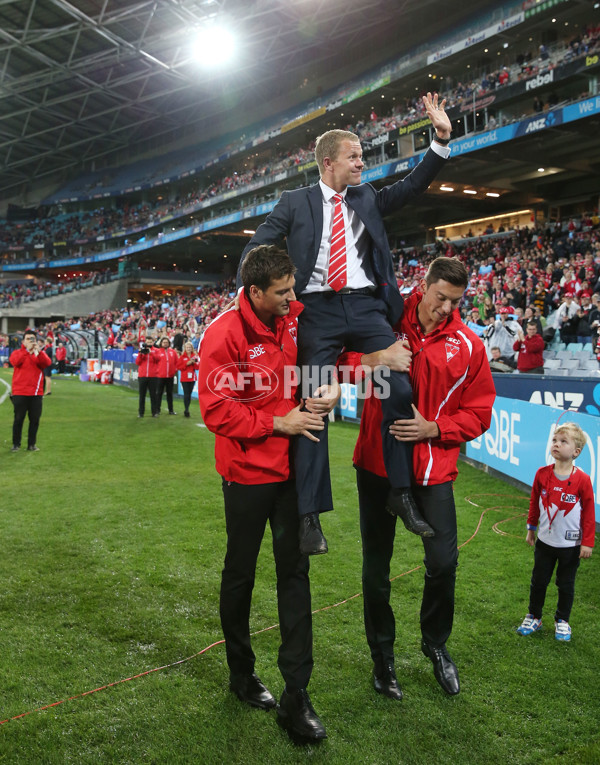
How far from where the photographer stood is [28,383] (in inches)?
414

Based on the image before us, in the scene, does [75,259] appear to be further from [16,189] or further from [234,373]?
[234,373]

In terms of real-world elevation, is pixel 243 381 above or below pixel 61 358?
above

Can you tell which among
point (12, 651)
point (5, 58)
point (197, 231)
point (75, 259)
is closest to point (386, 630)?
point (12, 651)

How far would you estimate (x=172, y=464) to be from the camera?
9.68m

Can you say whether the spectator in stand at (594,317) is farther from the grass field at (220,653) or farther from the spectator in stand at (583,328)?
the grass field at (220,653)

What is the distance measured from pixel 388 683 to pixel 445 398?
1567 millimetres

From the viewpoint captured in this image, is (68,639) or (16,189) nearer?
(68,639)

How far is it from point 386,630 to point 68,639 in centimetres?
201

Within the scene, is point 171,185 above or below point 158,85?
below

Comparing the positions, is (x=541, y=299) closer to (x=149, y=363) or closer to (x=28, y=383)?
(x=149, y=363)

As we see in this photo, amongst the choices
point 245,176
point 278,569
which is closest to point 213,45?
point 245,176

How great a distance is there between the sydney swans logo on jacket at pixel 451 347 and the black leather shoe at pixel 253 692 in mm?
1977

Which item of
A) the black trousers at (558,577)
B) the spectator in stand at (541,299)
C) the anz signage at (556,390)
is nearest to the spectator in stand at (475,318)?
the spectator in stand at (541,299)

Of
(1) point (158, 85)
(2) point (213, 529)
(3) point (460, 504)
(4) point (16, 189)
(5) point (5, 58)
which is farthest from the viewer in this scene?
(4) point (16, 189)
